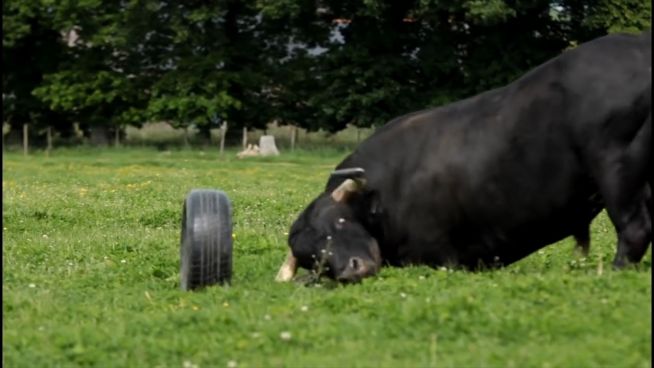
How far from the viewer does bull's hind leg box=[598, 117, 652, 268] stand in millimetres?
9036

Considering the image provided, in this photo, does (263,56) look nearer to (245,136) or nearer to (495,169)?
(245,136)

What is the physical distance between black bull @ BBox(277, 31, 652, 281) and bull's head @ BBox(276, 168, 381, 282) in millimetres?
11

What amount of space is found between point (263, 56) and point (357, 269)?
141 feet

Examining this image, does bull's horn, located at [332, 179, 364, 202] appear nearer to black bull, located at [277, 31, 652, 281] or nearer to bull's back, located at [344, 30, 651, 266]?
black bull, located at [277, 31, 652, 281]

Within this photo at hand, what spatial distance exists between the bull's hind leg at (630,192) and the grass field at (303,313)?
0.66 ft

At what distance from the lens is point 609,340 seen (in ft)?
22.9

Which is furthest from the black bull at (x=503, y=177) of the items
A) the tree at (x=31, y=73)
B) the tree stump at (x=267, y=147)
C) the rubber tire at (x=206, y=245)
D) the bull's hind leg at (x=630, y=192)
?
the tree at (x=31, y=73)

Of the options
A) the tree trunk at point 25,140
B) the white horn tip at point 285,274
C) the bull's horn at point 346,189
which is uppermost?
the bull's horn at point 346,189

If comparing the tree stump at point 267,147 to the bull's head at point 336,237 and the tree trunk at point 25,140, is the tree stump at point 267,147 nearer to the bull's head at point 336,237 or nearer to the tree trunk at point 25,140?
the tree trunk at point 25,140

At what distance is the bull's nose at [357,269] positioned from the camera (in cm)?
1009

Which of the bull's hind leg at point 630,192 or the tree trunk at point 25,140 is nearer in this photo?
the bull's hind leg at point 630,192

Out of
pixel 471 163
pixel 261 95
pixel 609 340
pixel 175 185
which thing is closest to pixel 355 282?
pixel 471 163

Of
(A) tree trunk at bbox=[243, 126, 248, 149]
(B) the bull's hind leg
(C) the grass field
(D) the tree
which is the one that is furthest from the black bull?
(D) the tree

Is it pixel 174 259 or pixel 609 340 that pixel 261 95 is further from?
pixel 609 340
